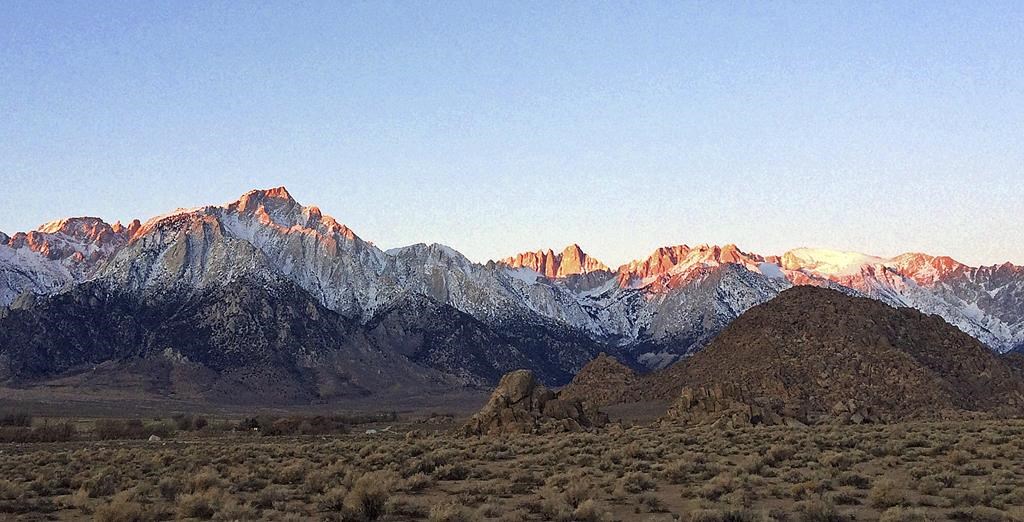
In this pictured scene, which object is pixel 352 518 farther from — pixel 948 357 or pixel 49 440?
pixel 948 357

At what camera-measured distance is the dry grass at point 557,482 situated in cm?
2433

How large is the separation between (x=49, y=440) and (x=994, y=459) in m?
64.3

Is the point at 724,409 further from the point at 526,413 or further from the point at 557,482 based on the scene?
the point at 557,482

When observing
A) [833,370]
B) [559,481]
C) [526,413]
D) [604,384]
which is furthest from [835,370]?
[559,481]

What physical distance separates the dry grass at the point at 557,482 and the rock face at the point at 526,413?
22.4m

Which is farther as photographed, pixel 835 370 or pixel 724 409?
pixel 835 370

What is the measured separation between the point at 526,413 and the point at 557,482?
140 ft

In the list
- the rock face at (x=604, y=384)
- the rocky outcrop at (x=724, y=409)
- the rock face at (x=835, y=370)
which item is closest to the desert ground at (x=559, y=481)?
the rocky outcrop at (x=724, y=409)

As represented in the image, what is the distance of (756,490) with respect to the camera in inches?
1123

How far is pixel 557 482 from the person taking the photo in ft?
102

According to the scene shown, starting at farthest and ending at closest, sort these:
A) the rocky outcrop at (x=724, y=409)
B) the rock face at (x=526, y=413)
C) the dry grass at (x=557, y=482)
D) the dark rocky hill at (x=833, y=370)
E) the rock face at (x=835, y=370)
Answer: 1. the dark rocky hill at (x=833, y=370)
2. the rock face at (x=835, y=370)
3. the rock face at (x=526, y=413)
4. the rocky outcrop at (x=724, y=409)
5. the dry grass at (x=557, y=482)

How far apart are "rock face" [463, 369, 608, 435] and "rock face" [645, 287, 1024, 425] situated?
8999 millimetres

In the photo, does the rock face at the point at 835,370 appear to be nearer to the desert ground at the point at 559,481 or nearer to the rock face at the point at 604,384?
the rock face at the point at 604,384

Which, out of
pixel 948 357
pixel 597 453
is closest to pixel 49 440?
pixel 597 453
